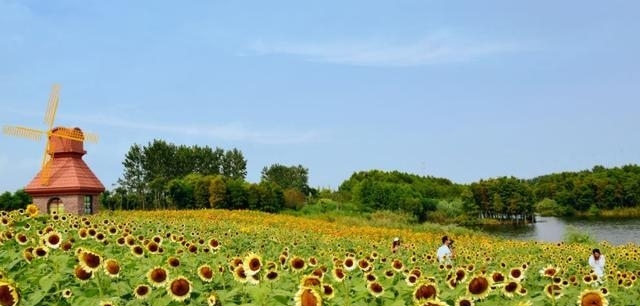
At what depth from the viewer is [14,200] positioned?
3541 centimetres

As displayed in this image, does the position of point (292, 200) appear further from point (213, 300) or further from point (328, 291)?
point (213, 300)

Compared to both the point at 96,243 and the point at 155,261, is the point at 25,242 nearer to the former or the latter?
the point at 96,243

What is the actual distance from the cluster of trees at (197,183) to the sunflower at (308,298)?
46.7 meters

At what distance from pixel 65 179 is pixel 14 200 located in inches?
349

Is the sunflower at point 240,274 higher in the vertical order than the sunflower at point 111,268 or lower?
lower

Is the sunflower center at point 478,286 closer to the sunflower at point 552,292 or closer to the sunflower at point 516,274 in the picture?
the sunflower at point 552,292

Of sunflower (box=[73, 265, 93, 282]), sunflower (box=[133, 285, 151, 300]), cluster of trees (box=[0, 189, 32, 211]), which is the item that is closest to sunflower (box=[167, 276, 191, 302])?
sunflower (box=[133, 285, 151, 300])

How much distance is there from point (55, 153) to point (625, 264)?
23.8 m

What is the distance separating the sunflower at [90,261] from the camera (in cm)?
412

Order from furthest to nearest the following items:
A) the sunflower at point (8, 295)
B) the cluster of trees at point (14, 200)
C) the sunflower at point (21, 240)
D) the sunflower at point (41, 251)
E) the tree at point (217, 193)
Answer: the tree at point (217, 193) < the cluster of trees at point (14, 200) < the sunflower at point (21, 240) < the sunflower at point (41, 251) < the sunflower at point (8, 295)

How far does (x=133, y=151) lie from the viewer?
267 ft

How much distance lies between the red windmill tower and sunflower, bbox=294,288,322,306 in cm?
2642

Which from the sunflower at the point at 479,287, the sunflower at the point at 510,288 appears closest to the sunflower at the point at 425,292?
the sunflower at the point at 479,287

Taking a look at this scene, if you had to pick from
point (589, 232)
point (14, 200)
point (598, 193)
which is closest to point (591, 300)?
point (14, 200)
